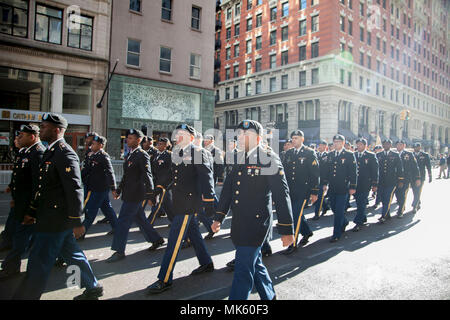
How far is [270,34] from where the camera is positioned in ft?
128

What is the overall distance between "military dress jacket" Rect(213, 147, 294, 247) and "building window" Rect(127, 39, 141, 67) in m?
19.8

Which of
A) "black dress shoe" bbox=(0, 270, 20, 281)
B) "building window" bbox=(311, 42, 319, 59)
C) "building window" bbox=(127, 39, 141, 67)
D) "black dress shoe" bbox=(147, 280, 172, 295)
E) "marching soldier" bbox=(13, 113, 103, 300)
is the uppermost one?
"building window" bbox=(311, 42, 319, 59)

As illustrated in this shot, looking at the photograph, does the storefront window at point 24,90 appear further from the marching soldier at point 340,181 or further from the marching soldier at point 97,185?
the marching soldier at point 340,181

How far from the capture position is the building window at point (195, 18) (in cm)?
2385

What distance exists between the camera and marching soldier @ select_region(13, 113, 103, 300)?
10.1 ft

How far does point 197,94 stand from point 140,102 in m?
4.80

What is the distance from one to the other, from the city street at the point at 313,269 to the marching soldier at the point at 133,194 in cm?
29

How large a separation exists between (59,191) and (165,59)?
20556 millimetres

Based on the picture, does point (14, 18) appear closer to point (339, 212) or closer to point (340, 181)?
point (340, 181)

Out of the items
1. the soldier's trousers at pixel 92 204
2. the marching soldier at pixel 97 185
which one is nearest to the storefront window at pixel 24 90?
the marching soldier at pixel 97 185

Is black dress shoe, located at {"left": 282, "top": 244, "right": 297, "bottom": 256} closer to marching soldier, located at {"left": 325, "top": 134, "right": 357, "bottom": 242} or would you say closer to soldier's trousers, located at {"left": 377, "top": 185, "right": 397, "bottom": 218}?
marching soldier, located at {"left": 325, "top": 134, "right": 357, "bottom": 242}

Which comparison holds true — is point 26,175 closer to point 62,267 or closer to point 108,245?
point 62,267

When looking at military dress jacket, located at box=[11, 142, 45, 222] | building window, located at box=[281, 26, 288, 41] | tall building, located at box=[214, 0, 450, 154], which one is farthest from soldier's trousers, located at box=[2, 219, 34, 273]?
building window, located at box=[281, 26, 288, 41]

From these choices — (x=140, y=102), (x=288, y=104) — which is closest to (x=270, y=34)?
(x=288, y=104)
